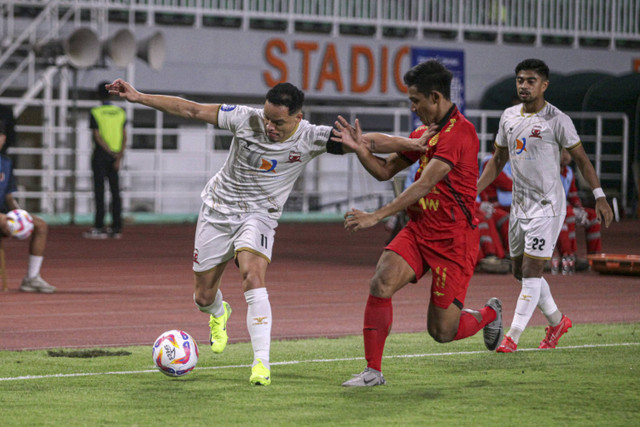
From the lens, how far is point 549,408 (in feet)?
22.4

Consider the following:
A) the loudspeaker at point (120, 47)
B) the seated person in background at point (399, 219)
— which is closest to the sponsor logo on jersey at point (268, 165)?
the seated person in background at point (399, 219)

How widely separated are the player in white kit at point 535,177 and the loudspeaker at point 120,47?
15704 millimetres

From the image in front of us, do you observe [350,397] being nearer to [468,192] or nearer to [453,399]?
[453,399]

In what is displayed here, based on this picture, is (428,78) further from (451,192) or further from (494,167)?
(494,167)

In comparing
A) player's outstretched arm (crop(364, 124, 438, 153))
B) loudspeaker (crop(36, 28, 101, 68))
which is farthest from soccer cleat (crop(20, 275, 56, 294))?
loudspeaker (crop(36, 28, 101, 68))

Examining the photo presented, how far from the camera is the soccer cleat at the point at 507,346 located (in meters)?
9.24

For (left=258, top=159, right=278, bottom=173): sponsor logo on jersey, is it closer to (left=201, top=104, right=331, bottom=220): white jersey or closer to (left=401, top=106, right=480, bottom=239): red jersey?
(left=201, top=104, right=331, bottom=220): white jersey

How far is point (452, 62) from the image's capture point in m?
20.0

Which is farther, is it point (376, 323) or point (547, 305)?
point (547, 305)

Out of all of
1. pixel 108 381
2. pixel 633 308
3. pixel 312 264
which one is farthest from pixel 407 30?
pixel 108 381

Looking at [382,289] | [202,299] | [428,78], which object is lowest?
[202,299]

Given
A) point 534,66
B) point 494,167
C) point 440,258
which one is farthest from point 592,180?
point 440,258

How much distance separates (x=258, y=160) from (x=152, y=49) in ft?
57.3

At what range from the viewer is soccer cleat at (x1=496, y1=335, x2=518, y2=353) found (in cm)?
924
